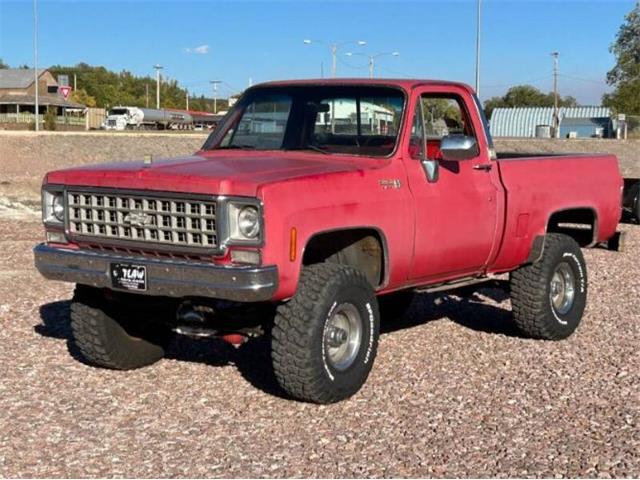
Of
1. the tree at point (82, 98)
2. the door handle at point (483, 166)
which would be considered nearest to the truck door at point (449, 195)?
the door handle at point (483, 166)

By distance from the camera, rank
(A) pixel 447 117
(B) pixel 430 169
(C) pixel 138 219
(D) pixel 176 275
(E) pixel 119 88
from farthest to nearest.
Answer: (E) pixel 119 88, (A) pixel 447 117, (B) pixel 430 169, (C) pixel 138 219, (D) pixel 176 275

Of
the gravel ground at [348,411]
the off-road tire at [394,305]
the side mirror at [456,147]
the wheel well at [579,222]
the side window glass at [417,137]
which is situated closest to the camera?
the gravel ground at [348,411]

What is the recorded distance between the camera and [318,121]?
7.18 m

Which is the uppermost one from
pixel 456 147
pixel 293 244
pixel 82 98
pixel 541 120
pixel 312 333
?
pixel 82 98

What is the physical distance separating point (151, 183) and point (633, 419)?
3.22 metres

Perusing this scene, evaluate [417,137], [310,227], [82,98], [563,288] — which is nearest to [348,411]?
[310,227]

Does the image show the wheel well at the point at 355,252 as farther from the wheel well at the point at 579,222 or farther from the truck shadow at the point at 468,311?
the wheel well at the point at 579,222

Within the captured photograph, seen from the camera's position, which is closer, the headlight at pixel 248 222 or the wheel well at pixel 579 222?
the headlight at pixel 248 222

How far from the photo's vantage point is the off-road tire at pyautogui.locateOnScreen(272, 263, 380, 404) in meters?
5.86

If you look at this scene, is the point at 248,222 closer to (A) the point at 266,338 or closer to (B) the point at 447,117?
(A) the point at 266,338

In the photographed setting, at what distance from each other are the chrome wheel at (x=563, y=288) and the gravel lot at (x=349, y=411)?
30 centimetres

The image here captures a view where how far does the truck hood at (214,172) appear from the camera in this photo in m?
5.60

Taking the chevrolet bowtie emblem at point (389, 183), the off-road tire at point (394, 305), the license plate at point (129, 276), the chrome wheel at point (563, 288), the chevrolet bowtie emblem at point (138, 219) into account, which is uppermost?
the chevrolet bowtie emblem at point (389, 183)

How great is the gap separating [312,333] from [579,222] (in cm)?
386
